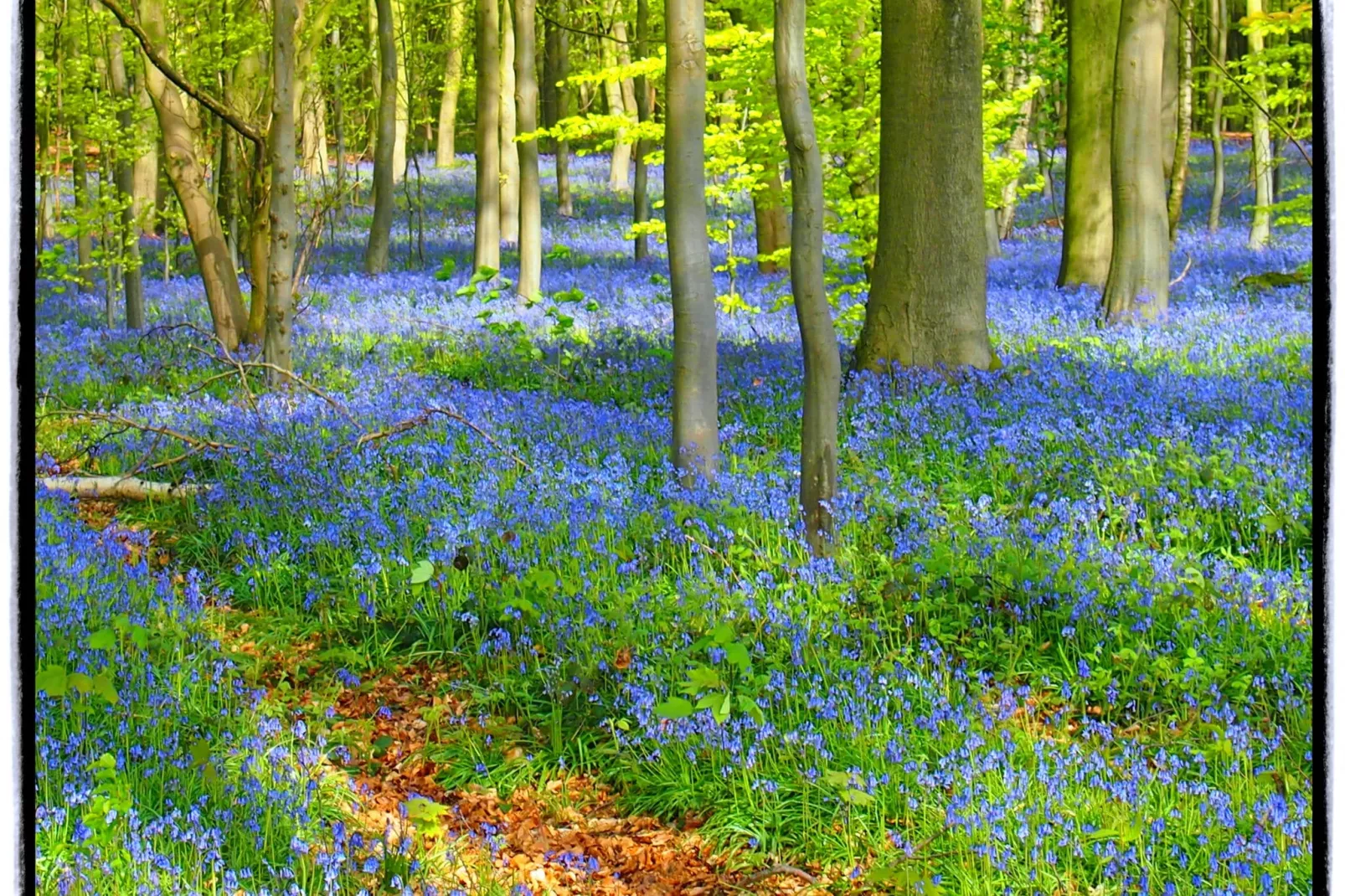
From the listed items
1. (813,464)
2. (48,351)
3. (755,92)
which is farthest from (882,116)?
(48,351)

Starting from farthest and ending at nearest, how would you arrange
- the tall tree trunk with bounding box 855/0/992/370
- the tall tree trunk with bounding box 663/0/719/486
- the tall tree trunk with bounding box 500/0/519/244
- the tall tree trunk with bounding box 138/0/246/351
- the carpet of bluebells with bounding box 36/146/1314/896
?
the tall tree trunk with bounding box 500/0/519/244, the tall tree trunk with bounding box 138/0/246/351, the tall tree trunk with bounding box 855/0/992/370, the tall tree trunk with bounding box 663/0/719/486, the carpet of bluebells with bounding box 36/146/1314/896

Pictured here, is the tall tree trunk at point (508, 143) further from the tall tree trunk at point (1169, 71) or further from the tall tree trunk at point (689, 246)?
the tall tree trunk at point (689, 246)

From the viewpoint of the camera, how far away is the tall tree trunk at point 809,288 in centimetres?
527

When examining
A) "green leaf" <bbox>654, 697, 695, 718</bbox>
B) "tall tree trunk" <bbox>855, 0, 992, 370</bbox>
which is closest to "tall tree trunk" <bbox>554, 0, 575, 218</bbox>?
"tall tree trunk" <bbox>855, 0, 992, 370</bbox>

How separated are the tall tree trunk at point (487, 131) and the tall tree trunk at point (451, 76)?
10261 millimetres

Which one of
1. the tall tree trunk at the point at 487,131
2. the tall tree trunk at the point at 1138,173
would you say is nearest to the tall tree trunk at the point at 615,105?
the tall tree trunk at the point at 487,131

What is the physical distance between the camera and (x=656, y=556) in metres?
5.70

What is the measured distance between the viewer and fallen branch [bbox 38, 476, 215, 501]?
7.45 meters

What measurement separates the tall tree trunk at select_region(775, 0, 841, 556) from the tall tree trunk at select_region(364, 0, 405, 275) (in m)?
15.3

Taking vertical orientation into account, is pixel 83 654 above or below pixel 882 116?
below

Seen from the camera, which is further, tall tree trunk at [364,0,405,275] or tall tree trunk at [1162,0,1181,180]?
tall tree trunk at [364,0,405,275]

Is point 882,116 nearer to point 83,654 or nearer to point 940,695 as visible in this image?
point 940,695

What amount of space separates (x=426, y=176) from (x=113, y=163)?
80.3 feet

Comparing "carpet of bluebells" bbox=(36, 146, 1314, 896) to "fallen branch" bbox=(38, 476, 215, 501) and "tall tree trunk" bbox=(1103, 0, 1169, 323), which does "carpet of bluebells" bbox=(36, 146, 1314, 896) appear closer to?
"fallen branch" bbox=(38, 476, 215, 501)
